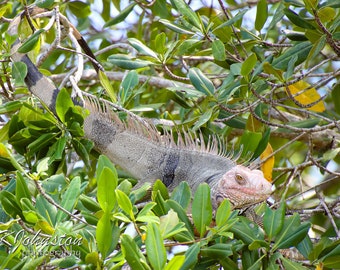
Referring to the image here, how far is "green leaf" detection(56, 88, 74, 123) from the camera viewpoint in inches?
120

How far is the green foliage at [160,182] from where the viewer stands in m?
2.35

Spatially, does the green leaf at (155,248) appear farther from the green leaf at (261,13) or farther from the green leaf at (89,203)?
the green leaf at (261,13)

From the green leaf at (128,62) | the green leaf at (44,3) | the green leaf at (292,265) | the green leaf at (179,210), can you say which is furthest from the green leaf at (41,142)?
the green leaf at (292,265)

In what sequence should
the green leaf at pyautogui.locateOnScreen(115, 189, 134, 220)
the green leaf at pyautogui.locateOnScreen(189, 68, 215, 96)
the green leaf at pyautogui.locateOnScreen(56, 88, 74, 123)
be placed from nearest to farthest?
1. the green leaf at pyautogui.locateOnScreen(115, 189, 134, 220)
2. the green leaf at pyautogui.locateOnScreen(56, 88, 74, 123)
3. the green leaf at pyautogui.locateOnScreen(189, 68, 215, 96)

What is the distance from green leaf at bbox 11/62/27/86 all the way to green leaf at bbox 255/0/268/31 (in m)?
1.24

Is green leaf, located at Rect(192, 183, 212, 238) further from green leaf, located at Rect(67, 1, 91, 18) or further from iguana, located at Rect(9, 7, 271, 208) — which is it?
green leaf, located at Rect(67, 1, 91, 18)

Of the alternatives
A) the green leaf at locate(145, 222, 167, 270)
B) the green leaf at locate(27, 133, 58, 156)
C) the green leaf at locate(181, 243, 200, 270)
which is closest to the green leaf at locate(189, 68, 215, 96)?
the green leaf at locate(27, 133, 58, 156)

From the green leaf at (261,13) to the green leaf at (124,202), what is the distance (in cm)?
173

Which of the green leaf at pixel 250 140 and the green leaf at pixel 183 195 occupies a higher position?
the green leaf at pixel 183 195

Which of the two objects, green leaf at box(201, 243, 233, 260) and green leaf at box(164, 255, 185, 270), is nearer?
green leaf at box(164, 255, 185, 270)

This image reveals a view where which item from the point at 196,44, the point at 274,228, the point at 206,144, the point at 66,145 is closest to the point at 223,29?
the point at 196,44

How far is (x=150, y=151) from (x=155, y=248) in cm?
153

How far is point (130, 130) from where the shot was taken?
364 cm

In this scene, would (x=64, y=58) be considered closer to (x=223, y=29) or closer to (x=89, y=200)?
(x=223, y=29)
